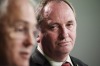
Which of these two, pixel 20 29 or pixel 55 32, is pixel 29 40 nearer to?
pixel 20 29

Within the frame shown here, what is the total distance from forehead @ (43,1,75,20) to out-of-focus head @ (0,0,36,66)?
34 centimetres

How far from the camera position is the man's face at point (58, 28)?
964 mm

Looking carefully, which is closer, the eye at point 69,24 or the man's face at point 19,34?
the man's face at point 19,34

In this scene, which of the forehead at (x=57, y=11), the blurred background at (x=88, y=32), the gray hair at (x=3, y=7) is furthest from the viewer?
the blurred background at (x=88, y=32)

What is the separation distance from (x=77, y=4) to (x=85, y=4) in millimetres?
73

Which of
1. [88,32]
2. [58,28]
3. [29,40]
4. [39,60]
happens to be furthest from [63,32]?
[88,32]

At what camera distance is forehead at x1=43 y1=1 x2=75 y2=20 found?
0.96m

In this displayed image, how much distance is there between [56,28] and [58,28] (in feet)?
0.04

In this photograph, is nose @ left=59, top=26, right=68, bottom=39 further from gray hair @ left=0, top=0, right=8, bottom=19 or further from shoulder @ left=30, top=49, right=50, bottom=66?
gray hair @ left=0, top=0, right=8, bottom=19

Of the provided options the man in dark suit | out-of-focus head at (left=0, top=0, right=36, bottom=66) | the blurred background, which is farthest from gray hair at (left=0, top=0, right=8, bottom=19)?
the blurred background

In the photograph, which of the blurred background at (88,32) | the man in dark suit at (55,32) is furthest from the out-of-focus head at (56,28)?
the blurred background at (88,32)

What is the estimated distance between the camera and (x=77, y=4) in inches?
73.3

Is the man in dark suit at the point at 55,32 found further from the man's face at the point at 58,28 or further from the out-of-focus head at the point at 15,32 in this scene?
the out-of-focus head at the point at 15,32

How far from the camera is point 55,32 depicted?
39.0 inches
